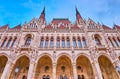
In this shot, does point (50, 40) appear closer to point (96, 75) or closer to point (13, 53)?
point (13, 53)

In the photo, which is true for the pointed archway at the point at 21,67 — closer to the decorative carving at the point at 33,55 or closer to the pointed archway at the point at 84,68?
the decorative carving at the point at 33,55

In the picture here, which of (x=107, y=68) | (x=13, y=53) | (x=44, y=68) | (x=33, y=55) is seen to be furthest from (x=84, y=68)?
(x=13, y=53)

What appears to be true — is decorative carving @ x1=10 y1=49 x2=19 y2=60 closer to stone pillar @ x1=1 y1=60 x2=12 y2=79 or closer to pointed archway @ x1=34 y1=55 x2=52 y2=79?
stone pillar @ x1=1 y1=60 x2=12 y2=79

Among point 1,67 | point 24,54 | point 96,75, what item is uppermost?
point 24,54

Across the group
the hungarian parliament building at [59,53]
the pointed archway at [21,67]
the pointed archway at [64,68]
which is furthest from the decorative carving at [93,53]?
the pointed archway at [21,67]

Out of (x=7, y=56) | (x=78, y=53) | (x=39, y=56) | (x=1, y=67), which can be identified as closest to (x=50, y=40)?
(x=39, y=56)

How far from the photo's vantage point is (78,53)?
21.4 m

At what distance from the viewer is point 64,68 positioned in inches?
876

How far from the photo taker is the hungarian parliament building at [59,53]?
19984 mm

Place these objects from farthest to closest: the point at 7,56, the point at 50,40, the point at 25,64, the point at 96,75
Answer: the point at 50,40, the point at 25,64, the point at 7,56, the point at 96,75

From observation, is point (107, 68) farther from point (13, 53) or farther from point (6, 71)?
point (6, 71)

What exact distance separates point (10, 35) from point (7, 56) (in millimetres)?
6079

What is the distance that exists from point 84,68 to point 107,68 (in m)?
4.70

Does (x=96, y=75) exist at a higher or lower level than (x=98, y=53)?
lower
